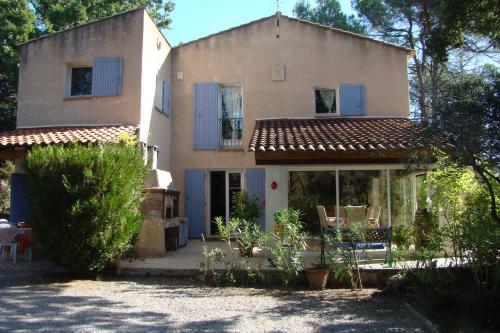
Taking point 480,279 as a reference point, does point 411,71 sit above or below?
above

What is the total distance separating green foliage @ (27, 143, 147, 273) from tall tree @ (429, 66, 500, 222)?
18.0 ft

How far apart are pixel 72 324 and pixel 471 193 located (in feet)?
21.3

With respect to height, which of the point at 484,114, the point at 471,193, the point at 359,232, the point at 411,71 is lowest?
the point at 359,232

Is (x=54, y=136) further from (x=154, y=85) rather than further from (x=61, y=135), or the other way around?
(x=154, y=85)

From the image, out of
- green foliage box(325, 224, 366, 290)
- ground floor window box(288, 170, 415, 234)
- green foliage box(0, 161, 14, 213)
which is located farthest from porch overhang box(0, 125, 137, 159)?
green foliage box(0, 161, 14, 213)

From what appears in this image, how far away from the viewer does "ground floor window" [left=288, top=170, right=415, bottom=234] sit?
10.0m

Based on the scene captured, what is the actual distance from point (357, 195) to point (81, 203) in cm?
574

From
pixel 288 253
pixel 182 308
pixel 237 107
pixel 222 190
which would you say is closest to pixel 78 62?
pixel 237 107

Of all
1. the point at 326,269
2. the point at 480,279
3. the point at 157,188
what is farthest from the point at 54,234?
the point at 480,279

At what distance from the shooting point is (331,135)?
11.2 m

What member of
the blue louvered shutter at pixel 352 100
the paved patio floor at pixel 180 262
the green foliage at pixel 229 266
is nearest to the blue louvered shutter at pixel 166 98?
the paved patio floor at pixel 180 262

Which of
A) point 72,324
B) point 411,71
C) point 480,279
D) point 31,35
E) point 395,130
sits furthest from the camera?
point 411,71

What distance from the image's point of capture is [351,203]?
33.0ft

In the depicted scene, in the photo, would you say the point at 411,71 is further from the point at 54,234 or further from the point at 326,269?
the point at 54,234
